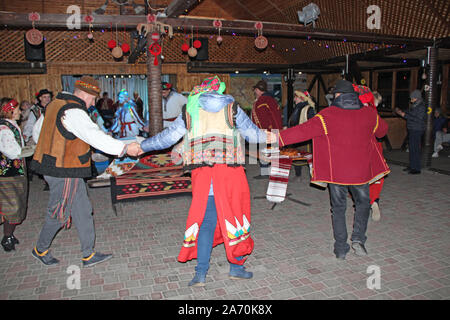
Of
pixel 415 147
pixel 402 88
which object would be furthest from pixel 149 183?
pixel 402 88

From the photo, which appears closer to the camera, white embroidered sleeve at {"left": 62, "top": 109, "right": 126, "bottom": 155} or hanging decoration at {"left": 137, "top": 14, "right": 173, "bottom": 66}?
white embroidered sleeve at {"left": 62, "top": 109, "right": 126, "bottom": 155}

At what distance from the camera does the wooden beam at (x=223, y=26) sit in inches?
227

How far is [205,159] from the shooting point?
2572mm

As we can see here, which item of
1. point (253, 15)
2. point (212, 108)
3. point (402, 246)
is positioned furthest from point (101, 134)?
point (253, 15)

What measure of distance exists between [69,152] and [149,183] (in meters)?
1.89

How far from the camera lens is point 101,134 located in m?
2.83

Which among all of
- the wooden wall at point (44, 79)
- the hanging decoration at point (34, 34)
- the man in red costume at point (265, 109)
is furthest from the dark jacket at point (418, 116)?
the wooden wall at point (44, 79)

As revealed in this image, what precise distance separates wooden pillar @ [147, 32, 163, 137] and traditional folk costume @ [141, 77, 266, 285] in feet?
11.0

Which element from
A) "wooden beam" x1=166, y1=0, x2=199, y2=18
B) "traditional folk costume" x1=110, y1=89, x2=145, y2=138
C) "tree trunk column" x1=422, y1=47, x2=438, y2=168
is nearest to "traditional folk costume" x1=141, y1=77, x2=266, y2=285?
"wooden beam" x1=166, y1=0, x2=199, y2=18

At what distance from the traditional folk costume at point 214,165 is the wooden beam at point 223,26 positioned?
4120 mm

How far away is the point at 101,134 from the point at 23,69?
411 inches

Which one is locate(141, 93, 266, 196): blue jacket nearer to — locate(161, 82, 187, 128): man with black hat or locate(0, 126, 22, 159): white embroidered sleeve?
locate(0, 126, 22, 159): white embroidered sleeve

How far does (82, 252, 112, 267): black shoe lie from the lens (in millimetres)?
3156
